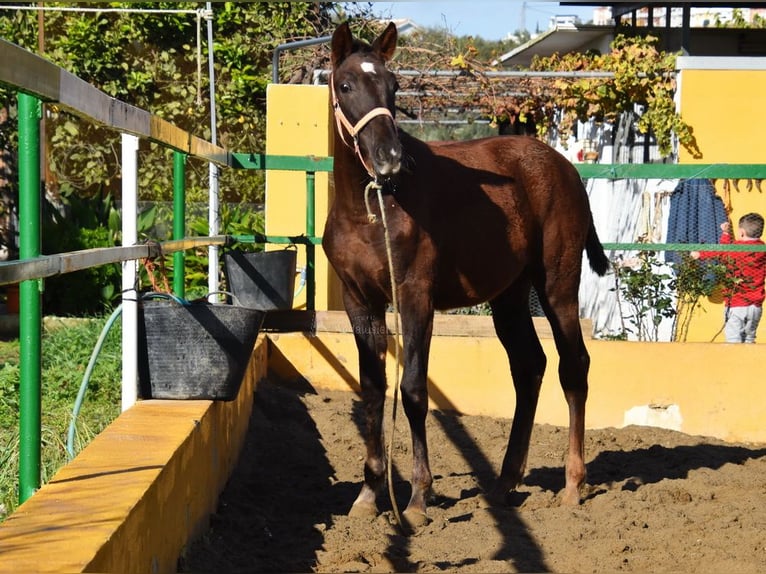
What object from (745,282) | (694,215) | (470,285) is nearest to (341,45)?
(470,285)

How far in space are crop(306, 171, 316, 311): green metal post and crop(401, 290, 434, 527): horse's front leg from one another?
9.11 ft

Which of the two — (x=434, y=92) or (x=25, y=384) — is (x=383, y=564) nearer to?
(x=25, y=384)

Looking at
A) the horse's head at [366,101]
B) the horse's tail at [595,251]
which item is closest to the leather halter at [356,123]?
the horse's head at [366,101]

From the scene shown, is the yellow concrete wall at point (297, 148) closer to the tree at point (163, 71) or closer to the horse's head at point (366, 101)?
the horse's head at point (366, 101)

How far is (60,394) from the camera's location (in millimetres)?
6363

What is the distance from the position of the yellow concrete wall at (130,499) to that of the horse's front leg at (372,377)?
0.75 m

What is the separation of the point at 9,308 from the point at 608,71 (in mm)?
6704

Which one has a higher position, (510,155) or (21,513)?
(510,155)

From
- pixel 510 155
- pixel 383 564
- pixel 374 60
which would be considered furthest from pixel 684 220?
pixel 383 564

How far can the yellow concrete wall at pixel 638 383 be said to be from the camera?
7.24 meters

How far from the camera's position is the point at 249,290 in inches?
282

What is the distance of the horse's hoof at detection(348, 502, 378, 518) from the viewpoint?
4.85 meters

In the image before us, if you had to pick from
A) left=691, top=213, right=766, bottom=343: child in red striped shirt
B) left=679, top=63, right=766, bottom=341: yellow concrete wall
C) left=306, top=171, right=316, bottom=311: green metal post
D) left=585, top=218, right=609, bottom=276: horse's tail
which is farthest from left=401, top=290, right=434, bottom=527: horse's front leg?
left=679, top=63, right=766, bottom=341: yellow concrete wall

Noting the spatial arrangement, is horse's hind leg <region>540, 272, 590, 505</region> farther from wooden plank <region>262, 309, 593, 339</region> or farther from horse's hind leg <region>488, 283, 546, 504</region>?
wooden plank <region>262, 309, 593, 339</region>
